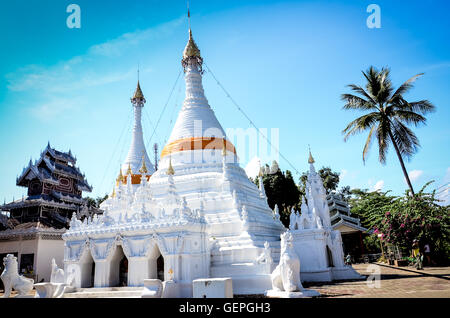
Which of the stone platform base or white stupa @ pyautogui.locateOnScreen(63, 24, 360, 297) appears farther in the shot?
white stupa @ pyautogui.locateOnScreen(63, 24, 360, 297)

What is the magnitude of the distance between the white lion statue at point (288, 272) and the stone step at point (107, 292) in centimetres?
627

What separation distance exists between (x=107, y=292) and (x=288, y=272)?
28.8 ft

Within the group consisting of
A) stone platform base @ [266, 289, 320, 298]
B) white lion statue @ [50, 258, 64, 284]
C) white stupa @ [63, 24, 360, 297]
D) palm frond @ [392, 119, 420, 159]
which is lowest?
stone platform base @ [266, 289, 320, 298]

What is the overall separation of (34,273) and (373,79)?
32738 mm

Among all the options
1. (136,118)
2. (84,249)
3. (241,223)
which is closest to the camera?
(84,249)

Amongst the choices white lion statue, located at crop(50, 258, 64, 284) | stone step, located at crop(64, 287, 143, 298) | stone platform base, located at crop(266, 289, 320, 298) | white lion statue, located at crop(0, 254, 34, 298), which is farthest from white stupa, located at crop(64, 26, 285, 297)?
white lion statue, located at crop(0, 254, 34, 298)

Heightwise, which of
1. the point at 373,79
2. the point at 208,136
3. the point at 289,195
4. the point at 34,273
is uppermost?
the point at 373,79

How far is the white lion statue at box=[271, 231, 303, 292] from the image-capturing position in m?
13.3

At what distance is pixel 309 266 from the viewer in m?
20.3

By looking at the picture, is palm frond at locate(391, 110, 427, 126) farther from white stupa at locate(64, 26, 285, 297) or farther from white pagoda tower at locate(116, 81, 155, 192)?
white pagoda tower at locate(116, 81, 155, 192)

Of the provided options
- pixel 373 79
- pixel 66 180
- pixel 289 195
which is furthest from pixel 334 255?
pixel 66 180

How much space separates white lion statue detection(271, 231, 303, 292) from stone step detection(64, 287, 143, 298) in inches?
247

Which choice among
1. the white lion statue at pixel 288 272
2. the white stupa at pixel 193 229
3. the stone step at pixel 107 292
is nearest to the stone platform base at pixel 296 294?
the white lion statue at pixel 288 272
